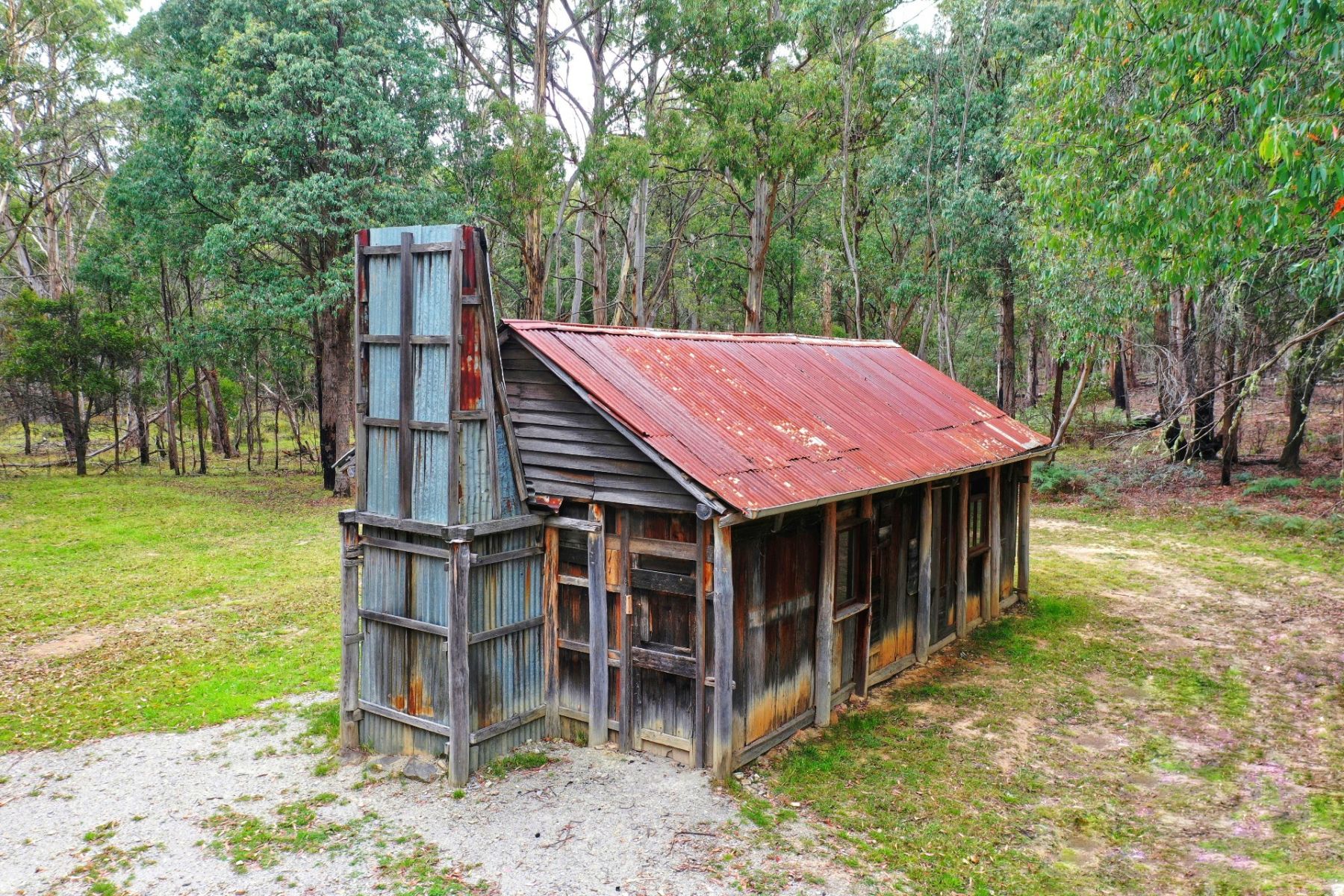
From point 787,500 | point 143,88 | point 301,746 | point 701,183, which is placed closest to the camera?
point 787,500

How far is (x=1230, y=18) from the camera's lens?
8477 millimetres

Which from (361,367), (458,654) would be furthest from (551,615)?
(361,367)

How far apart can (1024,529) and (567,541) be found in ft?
28.0

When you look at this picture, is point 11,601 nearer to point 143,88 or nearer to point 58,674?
point 58,674

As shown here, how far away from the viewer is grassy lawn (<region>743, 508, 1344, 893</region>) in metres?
6.92

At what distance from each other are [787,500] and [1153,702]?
5.69 meters

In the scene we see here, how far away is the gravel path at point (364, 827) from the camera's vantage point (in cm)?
666

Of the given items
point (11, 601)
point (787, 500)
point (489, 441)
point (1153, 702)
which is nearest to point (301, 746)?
point (489, 441)

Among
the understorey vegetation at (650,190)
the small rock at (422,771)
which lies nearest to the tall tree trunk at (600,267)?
the understorey vegetation at (650,190)

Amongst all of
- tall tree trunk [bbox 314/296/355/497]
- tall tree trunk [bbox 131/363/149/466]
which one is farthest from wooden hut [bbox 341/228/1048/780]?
tall tree trunk [bbox 131/363/149/466]

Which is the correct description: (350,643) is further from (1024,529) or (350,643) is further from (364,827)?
(1024,529)

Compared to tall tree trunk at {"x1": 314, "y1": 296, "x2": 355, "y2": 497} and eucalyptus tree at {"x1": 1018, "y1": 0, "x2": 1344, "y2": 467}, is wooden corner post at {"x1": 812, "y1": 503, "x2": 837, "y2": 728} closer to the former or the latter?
eucalyptus tree at {"x1": 1018, "y1": 0, "x2": 1344, "y2": 467}

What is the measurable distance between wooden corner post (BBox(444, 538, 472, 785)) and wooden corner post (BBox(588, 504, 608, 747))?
1185 mm

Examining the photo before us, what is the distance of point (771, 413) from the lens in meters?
9.93
